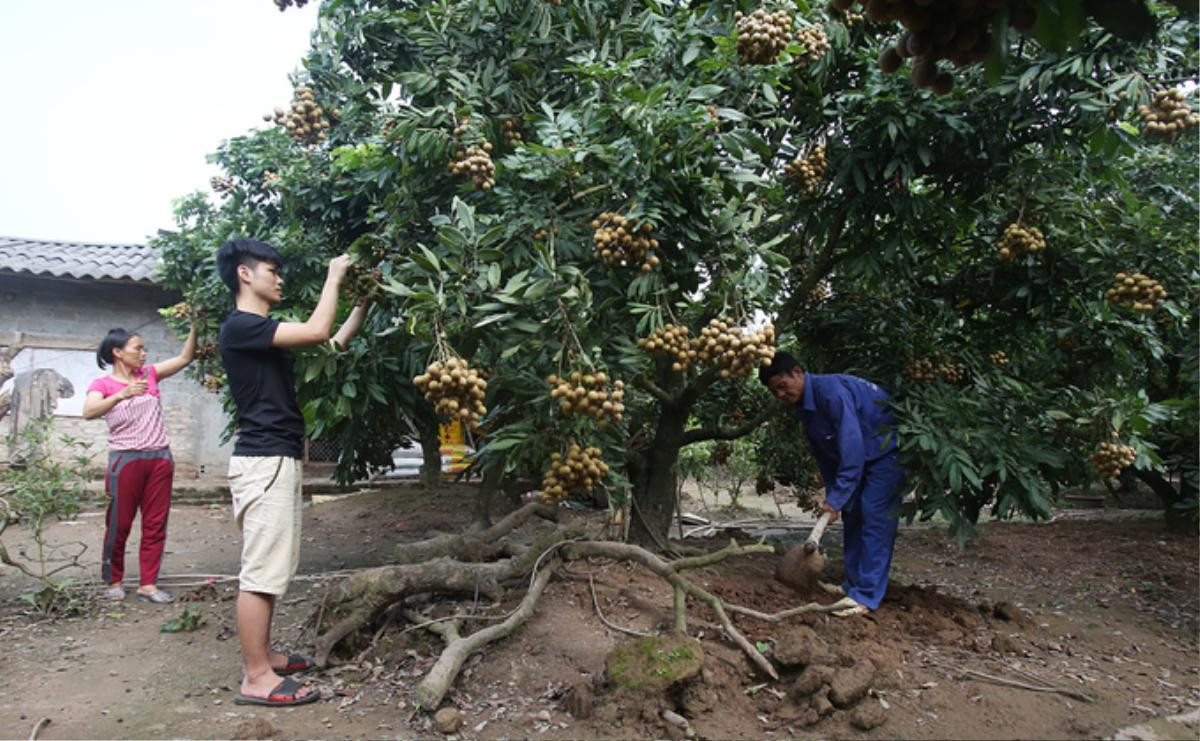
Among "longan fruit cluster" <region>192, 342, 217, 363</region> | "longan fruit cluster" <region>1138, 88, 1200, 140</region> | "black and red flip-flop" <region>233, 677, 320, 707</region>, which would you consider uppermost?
"longan fruit cluster" <region>1138, 88, 1200, 140</region>

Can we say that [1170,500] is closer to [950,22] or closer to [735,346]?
[735,346]

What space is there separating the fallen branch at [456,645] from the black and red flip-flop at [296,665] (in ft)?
1.70

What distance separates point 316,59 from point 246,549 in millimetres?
2717

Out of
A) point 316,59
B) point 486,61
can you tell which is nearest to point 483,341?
point 486,61

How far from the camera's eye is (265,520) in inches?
110

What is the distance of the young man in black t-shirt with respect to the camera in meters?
2.77

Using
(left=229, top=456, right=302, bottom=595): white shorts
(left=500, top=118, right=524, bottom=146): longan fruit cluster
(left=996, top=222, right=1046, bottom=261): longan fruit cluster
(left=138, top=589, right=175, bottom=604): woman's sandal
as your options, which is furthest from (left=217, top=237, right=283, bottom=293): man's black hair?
(left=996, top=222, right=1046, bottom=261): longan fruit cluster

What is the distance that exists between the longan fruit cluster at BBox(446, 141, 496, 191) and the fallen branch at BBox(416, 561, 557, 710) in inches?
69.1

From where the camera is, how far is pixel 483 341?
307 cm

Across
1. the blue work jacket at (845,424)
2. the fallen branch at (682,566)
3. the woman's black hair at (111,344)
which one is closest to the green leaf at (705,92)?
the blue work jacket at (845,424)

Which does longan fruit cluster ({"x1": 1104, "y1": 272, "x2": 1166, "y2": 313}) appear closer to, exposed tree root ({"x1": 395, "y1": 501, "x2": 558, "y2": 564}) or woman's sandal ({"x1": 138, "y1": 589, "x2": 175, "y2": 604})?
exposed tree root ({"x1": 395, "y1": 501, "x2": 558, "y2": 564})

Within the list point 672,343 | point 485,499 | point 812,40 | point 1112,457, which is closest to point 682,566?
point 672,343

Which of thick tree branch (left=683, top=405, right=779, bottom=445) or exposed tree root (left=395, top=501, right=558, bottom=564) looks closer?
exposed tree root (left=395, top=501, right=558, bottom=564)

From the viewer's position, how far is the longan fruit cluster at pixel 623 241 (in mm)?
2672
